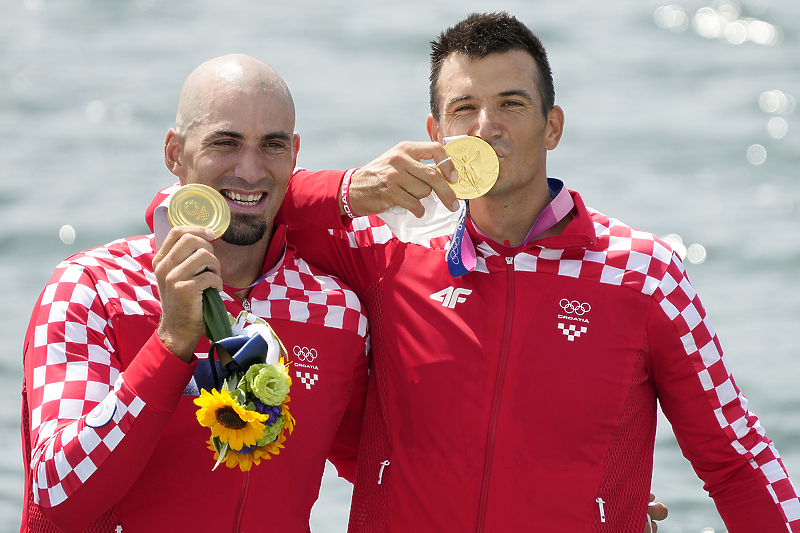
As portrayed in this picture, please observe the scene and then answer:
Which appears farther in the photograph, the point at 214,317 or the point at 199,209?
the point at 199,209

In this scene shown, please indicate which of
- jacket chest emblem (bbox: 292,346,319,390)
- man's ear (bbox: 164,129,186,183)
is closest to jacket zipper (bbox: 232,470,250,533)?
jacket chest emblem (bbox: 292,346,319,390)

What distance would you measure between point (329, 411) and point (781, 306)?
10474 millimetres

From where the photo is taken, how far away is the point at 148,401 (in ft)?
13.9

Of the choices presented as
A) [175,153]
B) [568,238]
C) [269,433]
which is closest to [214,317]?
[269,433]

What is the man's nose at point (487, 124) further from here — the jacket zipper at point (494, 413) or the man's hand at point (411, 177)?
the jacket zipper at point (494, 413)

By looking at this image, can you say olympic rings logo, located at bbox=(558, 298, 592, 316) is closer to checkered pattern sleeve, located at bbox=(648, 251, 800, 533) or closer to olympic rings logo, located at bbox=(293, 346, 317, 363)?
checkered pattern sleeve, located at bbox=(648, 251, 800, 533)

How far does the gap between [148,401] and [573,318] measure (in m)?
1.97

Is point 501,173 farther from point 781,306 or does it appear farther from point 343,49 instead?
point 343,49

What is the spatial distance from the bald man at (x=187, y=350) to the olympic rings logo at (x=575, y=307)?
37.2 inches

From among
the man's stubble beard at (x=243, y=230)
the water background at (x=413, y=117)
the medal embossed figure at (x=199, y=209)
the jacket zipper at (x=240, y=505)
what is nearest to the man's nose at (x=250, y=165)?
the man's stubble beard at (x=243, y=230)

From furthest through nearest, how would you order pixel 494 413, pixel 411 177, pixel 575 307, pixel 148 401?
pixel 575 307
pixel 494 413
pixel 411 177
pixel 148 401

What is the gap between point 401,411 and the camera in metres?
5.21

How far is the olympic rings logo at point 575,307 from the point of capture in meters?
5.14

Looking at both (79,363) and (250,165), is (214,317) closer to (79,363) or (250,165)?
(79,363)
